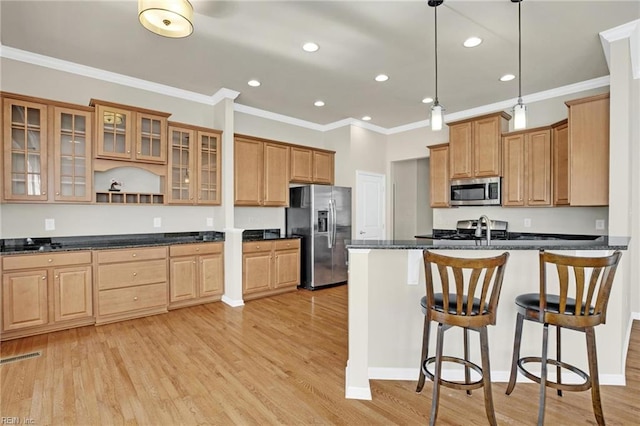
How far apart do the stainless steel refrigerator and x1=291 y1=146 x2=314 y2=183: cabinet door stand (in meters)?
0.23

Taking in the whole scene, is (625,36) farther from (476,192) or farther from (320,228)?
(320,228)

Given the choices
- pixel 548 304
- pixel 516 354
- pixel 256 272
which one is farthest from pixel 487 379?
pixel 256 272

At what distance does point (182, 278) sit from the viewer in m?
4.11

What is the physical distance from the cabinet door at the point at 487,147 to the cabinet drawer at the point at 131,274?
4637mm

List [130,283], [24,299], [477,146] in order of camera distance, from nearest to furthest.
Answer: [24,299] → [130,283] → [477,146]

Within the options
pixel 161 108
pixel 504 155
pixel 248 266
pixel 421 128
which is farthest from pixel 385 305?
pixel 421 128

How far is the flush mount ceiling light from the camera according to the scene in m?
2.20

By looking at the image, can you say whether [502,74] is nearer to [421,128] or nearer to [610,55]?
[610,55]

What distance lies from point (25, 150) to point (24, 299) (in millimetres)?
1517

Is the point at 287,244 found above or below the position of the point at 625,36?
below

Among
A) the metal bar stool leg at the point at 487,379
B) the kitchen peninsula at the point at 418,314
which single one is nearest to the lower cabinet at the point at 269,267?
A: the kitchen peninsula at the point at 418,314

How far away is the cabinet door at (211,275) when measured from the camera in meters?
4.30

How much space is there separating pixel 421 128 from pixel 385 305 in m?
4.38

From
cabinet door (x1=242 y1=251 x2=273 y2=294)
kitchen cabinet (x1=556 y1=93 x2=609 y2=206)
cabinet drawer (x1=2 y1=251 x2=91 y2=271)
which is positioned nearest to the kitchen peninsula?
kitchen cabinet (x1=556 y1=93 x2=609 y2=206)
